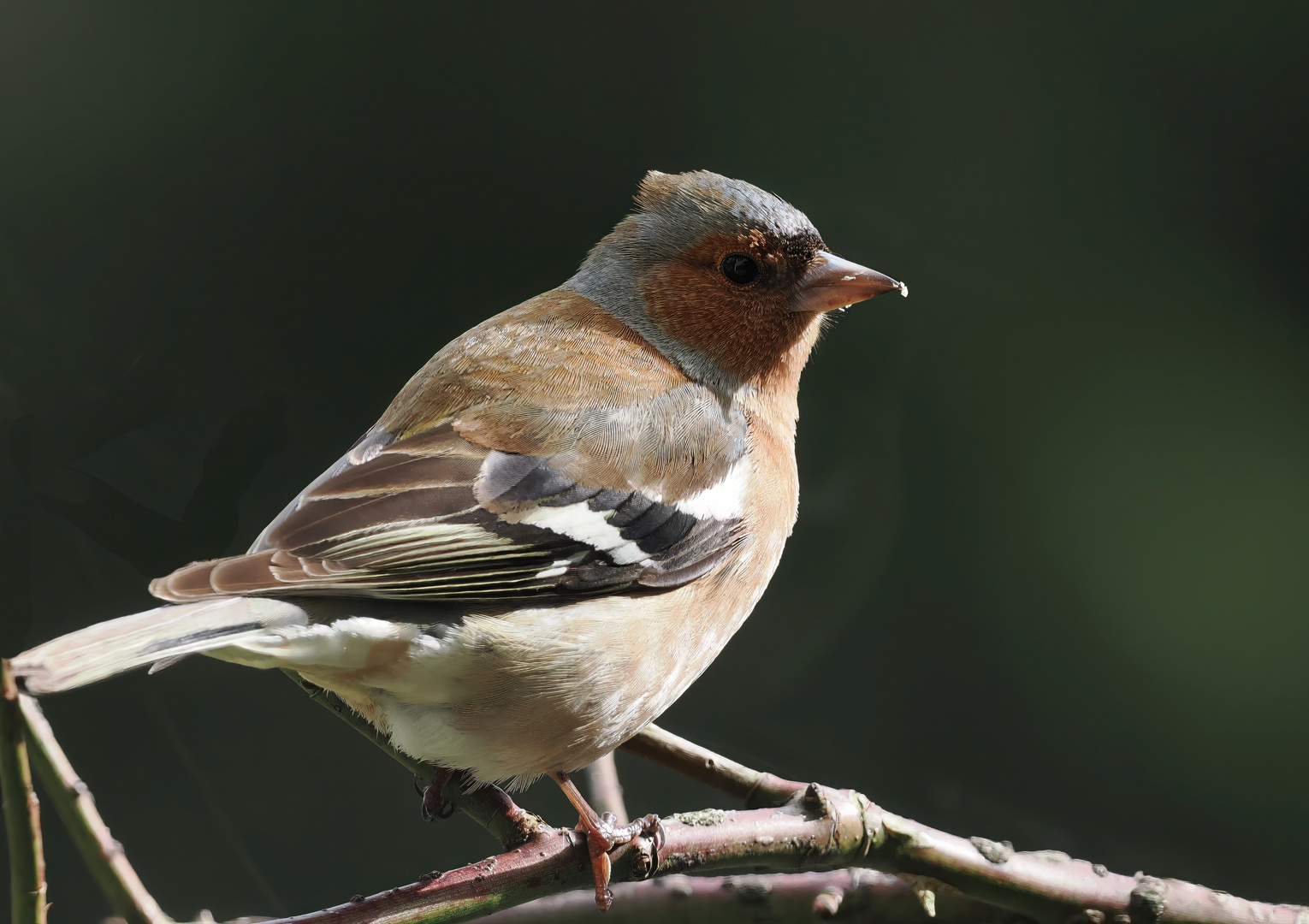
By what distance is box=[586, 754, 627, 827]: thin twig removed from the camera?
152 centimetres

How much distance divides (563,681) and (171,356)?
3.65 feet

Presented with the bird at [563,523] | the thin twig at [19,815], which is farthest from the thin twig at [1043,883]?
the thin twig at [19,815]

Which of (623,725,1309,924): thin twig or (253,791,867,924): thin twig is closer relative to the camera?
(253,791,867,924): thin twig

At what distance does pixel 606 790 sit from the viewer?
1.60 m

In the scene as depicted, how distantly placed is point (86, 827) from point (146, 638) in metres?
0.17

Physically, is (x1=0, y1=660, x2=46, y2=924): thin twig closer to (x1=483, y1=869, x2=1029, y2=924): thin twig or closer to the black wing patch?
the black wing patch

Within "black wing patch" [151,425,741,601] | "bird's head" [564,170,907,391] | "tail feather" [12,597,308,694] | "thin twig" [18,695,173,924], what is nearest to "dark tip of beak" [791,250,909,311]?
"bird's head" [564,170,907,391]

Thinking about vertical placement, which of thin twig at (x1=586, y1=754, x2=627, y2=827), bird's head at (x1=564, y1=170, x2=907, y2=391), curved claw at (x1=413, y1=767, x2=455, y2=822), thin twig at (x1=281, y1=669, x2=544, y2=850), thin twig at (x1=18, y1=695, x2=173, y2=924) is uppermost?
bird's head at (x1=564, y1=170, x2=907, y2=391)

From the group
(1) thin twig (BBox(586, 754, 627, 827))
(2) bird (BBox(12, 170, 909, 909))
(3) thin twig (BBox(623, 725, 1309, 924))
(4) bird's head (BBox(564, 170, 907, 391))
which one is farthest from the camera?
(4) bird's head (BBox(564, 170, 907, 391))

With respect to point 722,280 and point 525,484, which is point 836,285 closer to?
point 722,280

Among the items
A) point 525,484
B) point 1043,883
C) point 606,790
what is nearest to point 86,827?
point 525,484

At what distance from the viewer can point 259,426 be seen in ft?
6.20

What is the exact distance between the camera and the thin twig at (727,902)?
1426 mm

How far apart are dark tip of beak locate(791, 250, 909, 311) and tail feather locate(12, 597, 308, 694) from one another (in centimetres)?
92
